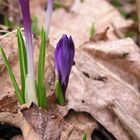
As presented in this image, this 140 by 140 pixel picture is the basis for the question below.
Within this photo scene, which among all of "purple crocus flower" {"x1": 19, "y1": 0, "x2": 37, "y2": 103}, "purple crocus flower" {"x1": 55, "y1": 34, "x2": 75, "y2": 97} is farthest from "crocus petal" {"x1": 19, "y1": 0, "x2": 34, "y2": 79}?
"purple crocus flower" {"x1": 55, "y1": 34, "x2": 75, "y2": 97}

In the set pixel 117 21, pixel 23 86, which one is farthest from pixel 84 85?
pixel 117 21

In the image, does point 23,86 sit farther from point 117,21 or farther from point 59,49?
point 117,21

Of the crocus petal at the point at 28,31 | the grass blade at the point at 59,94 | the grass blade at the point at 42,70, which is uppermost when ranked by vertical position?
the crocus petal at the point at 28,31

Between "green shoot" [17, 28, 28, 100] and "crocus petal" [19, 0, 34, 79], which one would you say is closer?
"crocus petal" [19, 0, 34, 79]

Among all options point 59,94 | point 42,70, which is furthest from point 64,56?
point 59,94

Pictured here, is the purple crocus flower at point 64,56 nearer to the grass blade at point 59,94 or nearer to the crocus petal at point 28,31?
the grass blade at point 59,94

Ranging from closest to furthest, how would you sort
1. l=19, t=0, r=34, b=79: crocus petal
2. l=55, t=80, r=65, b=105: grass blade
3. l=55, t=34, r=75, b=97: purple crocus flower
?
l=19, t=0, r=34, b=79: crocus petal < l=55, t=34, r=75, b=97: purple crocus flower < l=55, t=80, r=65, b=105: grass blade

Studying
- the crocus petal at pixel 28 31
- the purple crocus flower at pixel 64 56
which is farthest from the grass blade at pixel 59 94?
the crocus petal at pixel 28 31

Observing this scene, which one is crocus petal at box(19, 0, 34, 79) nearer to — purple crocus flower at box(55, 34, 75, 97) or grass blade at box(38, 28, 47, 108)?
grass blade at box(38, 28, 47, 108)
